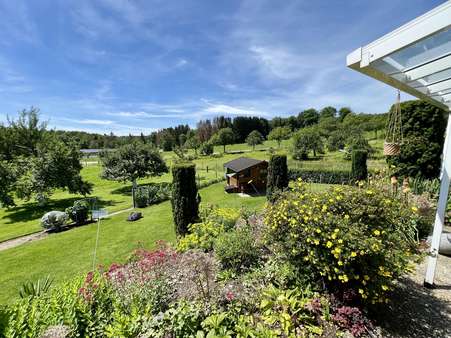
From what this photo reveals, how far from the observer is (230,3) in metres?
5.89

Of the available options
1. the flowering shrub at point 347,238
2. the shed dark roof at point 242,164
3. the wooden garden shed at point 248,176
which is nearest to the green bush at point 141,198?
the wooden garden shed at point 248,176

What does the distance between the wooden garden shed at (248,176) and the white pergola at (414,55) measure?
12015 mm

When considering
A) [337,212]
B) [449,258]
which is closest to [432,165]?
[449,258]

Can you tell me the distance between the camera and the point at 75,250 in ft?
26.2

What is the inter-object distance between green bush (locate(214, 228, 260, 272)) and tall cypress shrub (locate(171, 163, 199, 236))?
116 inches

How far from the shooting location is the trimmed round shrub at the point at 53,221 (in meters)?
10.3

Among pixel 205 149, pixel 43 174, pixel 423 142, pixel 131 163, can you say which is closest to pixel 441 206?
pixel 423 142

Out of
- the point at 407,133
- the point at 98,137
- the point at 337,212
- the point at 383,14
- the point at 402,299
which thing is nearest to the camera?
the point at 337,212

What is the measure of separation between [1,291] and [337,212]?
8607 mm

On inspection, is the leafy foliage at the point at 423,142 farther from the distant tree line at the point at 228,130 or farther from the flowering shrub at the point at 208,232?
the distant tree line at the point at 228,130

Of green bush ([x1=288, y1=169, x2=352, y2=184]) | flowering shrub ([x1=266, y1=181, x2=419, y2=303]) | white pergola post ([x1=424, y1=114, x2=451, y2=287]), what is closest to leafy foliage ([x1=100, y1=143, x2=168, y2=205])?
green bush ([x1=288, y1=169, x2=352, y2=184])

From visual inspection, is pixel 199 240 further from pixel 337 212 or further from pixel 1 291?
pixel 1 291

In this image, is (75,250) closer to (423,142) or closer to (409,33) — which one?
(409,33)

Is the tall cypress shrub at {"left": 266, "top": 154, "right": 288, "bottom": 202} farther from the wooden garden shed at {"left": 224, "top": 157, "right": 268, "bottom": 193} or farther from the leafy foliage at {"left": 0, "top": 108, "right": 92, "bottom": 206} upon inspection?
the leafy foliage at {"left": 0, "top": 108, "right": 92, "bottom": 206}
